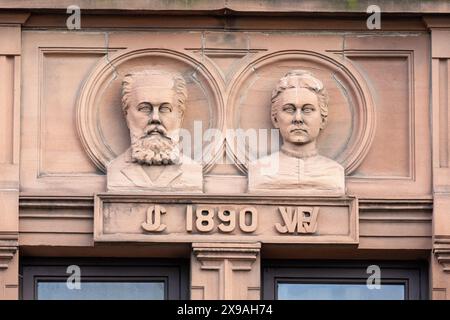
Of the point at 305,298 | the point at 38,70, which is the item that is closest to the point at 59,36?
the point at 38,70

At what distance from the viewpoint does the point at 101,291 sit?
47.6 m

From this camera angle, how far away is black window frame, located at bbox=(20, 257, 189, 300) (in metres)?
47.6

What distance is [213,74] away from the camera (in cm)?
4784

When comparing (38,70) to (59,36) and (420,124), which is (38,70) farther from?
(420,124)

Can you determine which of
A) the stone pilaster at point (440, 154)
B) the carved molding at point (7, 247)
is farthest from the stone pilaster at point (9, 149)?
the stone pilaster at point (440, 154)

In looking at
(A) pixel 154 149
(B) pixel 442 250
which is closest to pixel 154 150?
(A) pixel 154 149

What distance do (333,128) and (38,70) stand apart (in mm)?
2915

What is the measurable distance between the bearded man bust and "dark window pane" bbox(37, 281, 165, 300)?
3.14 feet

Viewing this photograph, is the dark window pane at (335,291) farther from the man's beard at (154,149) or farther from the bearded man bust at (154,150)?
the man's beard at (154,149)

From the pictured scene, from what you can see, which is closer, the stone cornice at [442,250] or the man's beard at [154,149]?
the stone cornice at [442,250]

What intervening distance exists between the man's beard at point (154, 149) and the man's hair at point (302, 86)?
3.46 ft

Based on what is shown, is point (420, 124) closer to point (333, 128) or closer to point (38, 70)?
point (333, 128)

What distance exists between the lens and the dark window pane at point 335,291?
47625 millimetres

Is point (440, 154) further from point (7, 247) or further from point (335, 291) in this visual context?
point (7, 247)
